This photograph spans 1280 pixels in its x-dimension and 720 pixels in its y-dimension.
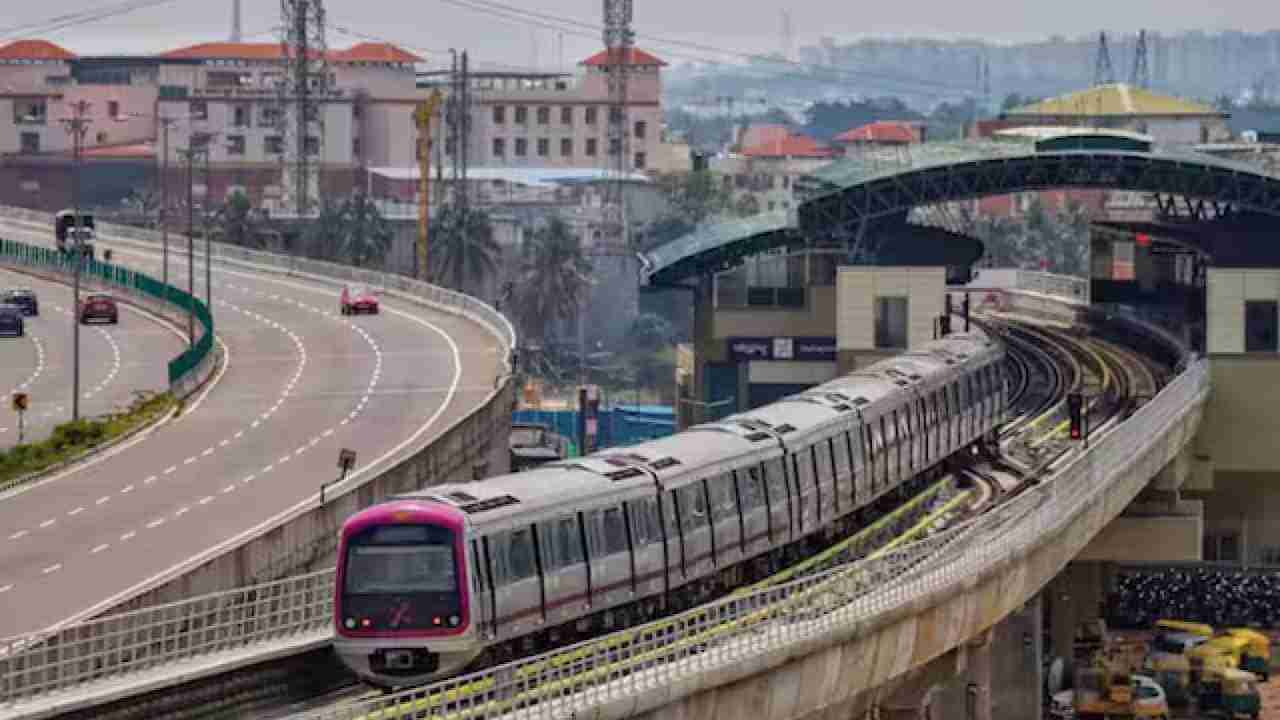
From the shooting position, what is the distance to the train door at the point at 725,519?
183 feet

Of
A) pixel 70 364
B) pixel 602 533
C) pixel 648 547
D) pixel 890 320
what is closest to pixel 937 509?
pixel 648 547

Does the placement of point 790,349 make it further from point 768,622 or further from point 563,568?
point 563,568

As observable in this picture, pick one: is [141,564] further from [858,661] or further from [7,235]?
[7,235]

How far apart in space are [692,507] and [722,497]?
1.66 metres

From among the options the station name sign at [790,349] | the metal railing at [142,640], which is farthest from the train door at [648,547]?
the station name sign at [790,349]

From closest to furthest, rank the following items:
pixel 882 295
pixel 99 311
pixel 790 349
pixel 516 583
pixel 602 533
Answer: pixel 516 583, pixel 602 533, pixel 882 295, pixel 99 311, pixel 790 349

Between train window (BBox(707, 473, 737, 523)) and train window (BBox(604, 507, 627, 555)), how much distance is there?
4.21 metres

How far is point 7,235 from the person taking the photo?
16338cm

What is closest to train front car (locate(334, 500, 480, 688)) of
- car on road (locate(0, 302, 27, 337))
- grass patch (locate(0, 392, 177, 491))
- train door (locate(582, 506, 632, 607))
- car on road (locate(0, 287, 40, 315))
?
train door (locate(582, 506, 632, 607))

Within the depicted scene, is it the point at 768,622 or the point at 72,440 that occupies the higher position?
the point at 768,622

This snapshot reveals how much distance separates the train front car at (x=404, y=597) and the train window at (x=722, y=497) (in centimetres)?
996

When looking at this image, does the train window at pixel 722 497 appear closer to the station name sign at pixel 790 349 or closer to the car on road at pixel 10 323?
the car on road at pixel 10 323

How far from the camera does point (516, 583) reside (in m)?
47.7

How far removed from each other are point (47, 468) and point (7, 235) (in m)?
91.7
